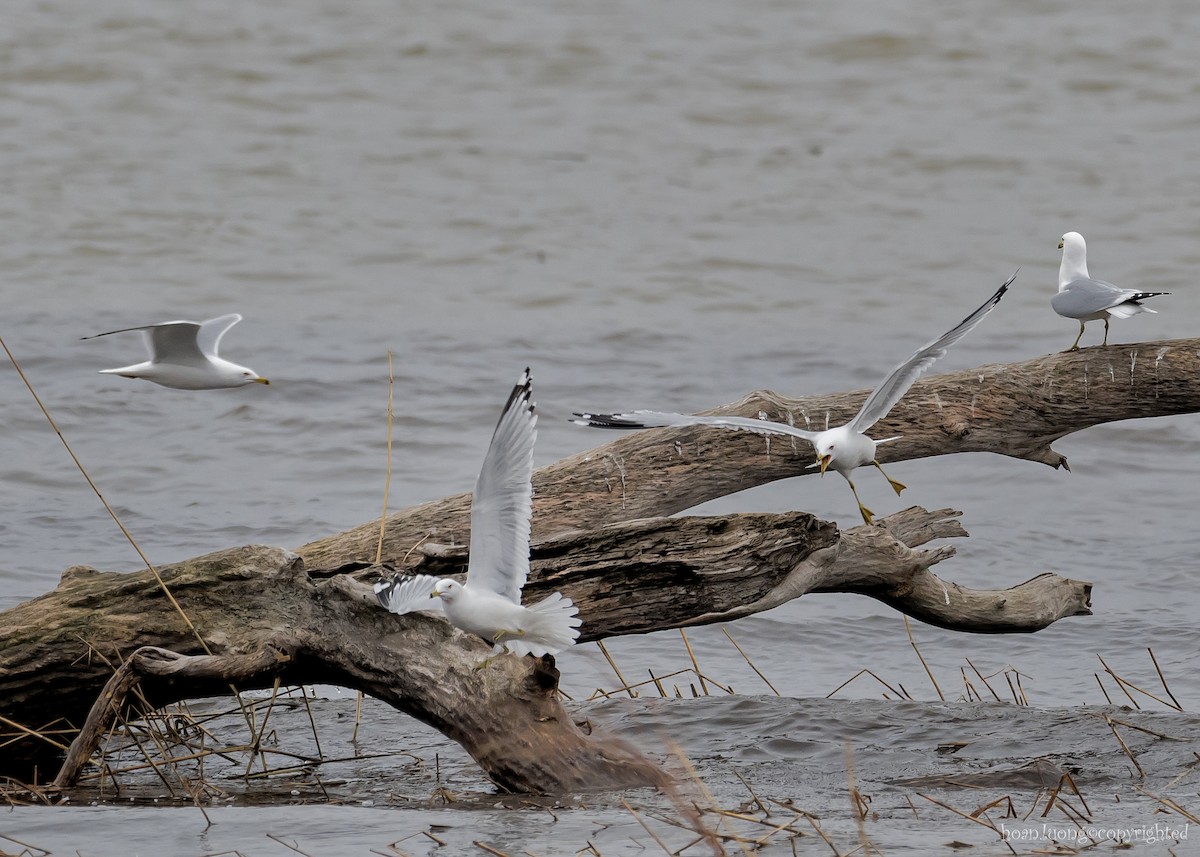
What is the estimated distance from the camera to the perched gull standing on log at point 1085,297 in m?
6.23

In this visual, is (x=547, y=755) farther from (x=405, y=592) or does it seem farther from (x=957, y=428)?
(x=957, y=428)

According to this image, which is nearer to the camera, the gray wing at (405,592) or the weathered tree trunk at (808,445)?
the gray wing at (405,592)

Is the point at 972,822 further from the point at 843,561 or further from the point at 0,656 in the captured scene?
the point at 0,656

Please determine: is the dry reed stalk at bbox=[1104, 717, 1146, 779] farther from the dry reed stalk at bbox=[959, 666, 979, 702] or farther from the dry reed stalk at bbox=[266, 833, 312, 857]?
the dry reed stalk at bbox=[266, 833, 312, 857]

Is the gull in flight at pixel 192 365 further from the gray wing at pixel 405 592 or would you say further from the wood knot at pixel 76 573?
the gray wing at pixel 405 592

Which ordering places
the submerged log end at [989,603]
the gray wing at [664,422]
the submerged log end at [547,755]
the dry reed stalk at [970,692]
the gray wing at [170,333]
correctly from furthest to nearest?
the dry reed stalk at [970,692] → the gray wing at [170,333] → the submerged log end at [989,603] → the gray wing at [664,422] → the submerged log end at [547,755]

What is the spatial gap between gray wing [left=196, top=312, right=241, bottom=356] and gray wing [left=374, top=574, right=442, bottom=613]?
2.09 metres

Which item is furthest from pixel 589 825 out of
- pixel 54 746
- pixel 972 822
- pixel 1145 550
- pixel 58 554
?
pixel 1145 550

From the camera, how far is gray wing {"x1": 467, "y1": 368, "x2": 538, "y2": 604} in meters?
4.70

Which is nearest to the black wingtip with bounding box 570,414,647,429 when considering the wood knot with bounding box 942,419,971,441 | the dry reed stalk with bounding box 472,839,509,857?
the wood knot with bounding box 942,419,971,441

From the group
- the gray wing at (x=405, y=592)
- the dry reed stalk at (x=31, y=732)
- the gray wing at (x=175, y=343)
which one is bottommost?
the dry reed stalk at (x=31, y=732)

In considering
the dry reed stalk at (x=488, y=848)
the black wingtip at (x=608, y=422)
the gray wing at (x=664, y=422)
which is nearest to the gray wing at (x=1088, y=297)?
the gray wing at (x=664, y=422)

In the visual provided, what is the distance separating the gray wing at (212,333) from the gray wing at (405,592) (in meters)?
2.09

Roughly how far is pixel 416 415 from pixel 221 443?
1501mm
